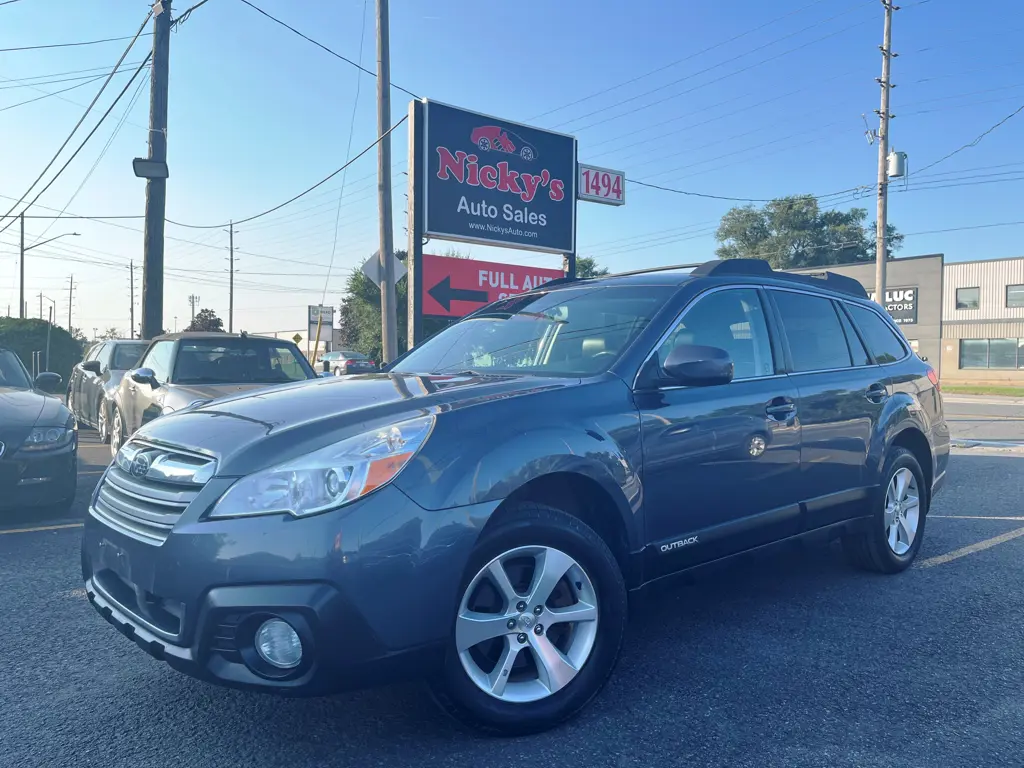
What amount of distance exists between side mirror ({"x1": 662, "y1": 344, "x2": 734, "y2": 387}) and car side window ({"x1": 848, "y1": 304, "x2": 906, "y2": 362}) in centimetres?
200

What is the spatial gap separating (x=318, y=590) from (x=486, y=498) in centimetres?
61

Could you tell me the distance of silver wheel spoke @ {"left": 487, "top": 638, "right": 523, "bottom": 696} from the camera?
2.73m

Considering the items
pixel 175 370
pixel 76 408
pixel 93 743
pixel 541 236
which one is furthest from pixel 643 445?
pixel 76 408

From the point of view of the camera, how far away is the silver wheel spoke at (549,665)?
2818 millimetres

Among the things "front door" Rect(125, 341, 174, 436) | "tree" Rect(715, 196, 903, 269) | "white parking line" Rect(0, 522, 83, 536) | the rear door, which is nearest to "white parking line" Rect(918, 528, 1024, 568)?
the rear door

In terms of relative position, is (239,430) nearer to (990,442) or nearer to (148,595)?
(148,595)

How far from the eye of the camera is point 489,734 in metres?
2.74

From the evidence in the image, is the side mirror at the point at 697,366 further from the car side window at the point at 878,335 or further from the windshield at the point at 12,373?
the windshield at the point at 12,373

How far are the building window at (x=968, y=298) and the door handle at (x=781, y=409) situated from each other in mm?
42302

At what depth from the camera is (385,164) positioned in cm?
1373

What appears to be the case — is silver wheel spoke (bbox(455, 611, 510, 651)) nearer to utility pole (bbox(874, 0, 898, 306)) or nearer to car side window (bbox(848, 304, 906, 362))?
car side window (bbox(848, 304, 906, 362))

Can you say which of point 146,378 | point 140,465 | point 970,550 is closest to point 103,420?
point 146,378

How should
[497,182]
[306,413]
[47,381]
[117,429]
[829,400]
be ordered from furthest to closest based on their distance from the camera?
[497,182]
[117,429]
[47,381]
[829,400]
[306,413]

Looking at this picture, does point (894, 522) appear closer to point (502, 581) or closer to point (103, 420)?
point (502, 581)
